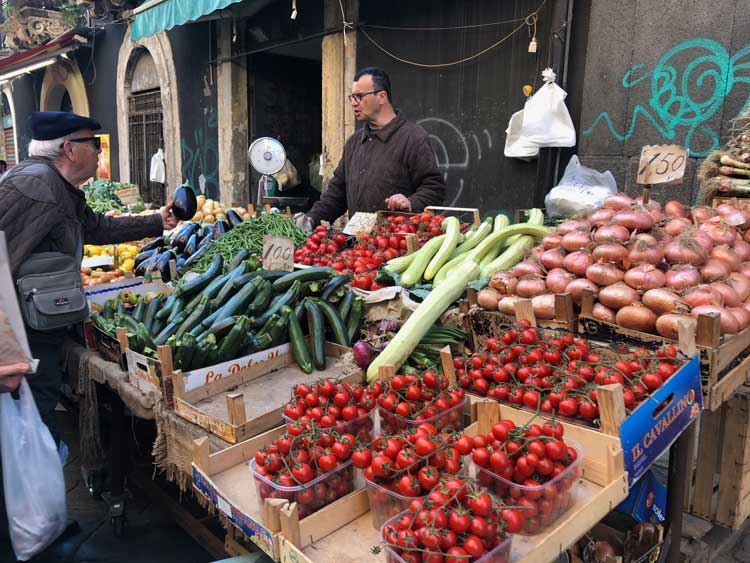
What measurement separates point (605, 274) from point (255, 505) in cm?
160

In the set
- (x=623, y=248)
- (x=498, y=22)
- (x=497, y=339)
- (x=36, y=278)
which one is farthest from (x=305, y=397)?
(x=498, y=22)

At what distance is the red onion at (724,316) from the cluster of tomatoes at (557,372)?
0.26m

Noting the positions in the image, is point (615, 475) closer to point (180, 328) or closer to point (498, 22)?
point (180, 328)

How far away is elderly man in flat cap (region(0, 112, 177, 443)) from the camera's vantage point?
2.77 meters

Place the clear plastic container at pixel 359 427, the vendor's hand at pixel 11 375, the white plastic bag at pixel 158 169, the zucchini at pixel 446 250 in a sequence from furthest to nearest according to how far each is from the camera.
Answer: the white plastic bag at pixel 158 169
the zucchini at pixel 446 250
the vendor's hand at pixel 11 375
the clear plastic container at pixel 359 427

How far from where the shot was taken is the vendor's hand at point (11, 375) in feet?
7.35

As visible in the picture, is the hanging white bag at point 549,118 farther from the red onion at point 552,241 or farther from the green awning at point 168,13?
the green awning at point 168,13

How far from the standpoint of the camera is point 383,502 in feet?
5.05

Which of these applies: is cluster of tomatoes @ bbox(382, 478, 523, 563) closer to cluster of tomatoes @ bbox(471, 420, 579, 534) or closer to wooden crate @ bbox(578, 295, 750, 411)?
cluster of tomatoes @ bbox(471, 420, 579, 534)

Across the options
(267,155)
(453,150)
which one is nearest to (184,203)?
(267,155)

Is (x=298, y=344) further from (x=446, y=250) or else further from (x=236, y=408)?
(x=446, y=250)

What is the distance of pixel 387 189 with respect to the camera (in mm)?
4547

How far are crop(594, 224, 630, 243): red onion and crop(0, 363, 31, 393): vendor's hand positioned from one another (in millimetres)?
2439

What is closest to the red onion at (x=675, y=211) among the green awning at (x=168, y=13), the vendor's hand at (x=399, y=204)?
the vendor's hand at (x=399, y=204)
